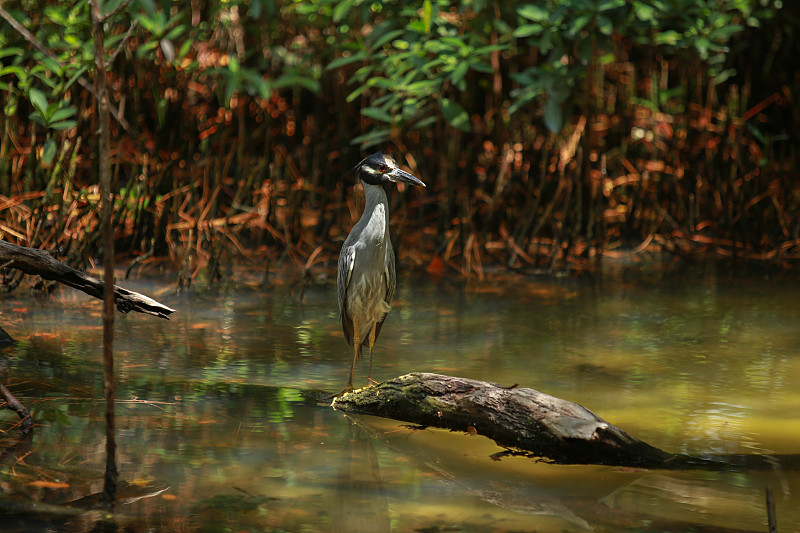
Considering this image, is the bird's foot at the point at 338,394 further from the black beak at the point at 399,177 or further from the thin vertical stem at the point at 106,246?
the thin vertical stem at the point at 106,246

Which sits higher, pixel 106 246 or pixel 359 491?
pixel 106 246

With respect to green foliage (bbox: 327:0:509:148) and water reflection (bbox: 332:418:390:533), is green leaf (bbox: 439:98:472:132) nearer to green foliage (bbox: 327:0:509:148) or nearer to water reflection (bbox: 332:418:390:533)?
green foliage (bbox: 327:0:509:148)

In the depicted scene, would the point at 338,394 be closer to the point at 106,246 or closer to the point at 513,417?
the point at 513,417

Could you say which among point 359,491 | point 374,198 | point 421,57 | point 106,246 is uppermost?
point 421,57

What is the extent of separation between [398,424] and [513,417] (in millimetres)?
484

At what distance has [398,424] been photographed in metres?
3.45

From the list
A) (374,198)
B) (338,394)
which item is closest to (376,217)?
(374,198)

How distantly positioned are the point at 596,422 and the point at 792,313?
2.54m

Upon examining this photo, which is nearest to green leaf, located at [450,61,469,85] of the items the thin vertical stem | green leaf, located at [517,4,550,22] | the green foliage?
the green foliage

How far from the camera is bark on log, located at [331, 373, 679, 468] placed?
3006 mm

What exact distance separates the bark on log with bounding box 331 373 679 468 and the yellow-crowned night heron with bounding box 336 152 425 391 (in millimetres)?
462

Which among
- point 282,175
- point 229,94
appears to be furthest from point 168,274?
point 282,175

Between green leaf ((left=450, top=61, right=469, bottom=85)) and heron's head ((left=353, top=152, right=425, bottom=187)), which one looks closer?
heron's head ((left=353, top=152, right=425, bottom=187))

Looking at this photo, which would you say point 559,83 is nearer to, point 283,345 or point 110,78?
point 283,345
